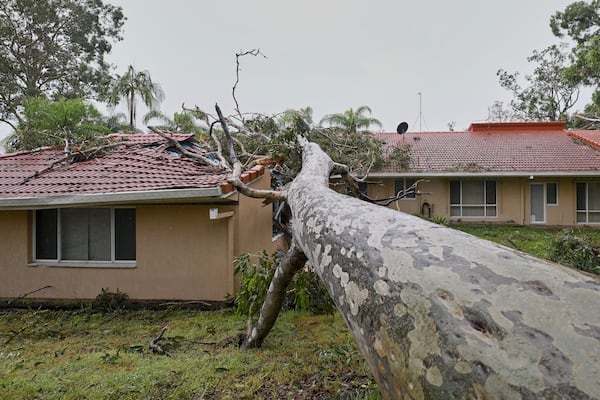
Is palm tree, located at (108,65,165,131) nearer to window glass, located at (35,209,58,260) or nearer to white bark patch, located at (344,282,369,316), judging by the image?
window glass, located at (35,209,58,260)

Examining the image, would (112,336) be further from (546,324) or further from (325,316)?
(546,324)

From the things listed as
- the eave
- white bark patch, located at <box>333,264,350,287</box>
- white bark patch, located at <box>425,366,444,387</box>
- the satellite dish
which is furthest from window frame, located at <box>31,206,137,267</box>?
the satellite dish

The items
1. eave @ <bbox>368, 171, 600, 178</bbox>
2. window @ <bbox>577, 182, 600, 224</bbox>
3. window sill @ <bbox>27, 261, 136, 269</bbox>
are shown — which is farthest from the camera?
Answer: window @ <bbox>577, 182, 600, 224</bbox>

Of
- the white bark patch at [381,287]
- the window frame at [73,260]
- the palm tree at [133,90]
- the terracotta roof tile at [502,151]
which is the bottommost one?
the window frame at [73,260]

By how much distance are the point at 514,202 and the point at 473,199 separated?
171 cm

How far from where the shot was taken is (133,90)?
20.8m

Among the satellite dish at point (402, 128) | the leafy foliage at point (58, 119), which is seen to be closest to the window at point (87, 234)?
the leafy foliage at point (58, 119)

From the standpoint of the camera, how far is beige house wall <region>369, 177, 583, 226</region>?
16422mm

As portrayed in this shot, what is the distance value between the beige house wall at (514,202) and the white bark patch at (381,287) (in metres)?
15.1

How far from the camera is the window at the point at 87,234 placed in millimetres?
6887

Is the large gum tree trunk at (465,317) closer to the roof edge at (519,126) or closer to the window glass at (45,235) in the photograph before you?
the window glass at (45,235)

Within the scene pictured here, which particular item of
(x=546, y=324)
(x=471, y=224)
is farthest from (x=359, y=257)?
(x=471, y=224)

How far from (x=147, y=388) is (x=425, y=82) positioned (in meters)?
26.6

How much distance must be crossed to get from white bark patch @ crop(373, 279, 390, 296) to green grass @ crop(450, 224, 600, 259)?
38.9 ft
